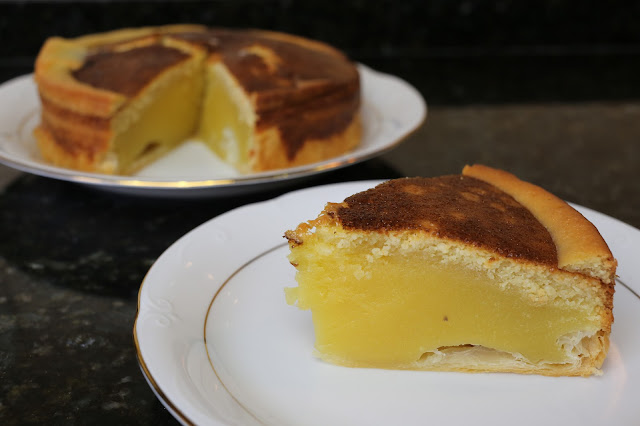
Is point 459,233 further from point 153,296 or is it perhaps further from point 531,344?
point 153,296

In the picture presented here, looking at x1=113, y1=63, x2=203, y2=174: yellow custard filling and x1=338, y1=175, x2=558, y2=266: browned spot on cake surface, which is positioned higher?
x1=338, y1=175, x2=558, y2=266: browned spot on cake surface

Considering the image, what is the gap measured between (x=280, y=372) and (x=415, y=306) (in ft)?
1.30

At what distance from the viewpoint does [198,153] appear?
11.0ft

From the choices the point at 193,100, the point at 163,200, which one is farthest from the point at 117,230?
the point at 193,100

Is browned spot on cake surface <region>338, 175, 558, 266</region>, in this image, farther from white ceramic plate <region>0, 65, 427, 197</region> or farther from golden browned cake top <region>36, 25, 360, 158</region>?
golden browned cake top <region>36, 25, 360, 158</region>

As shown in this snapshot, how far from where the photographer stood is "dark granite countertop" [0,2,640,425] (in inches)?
66.5

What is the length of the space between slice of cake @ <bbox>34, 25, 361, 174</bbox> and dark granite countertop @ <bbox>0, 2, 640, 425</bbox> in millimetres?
235

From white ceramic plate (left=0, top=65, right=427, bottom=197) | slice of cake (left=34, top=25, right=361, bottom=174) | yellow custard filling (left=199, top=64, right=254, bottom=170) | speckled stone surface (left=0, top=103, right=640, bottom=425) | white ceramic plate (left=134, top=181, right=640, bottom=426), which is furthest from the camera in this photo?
yellow custard filling (left=199, top=64, right=254, bottom=170)

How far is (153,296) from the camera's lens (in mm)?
1726

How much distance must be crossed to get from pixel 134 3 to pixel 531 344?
3.63 m

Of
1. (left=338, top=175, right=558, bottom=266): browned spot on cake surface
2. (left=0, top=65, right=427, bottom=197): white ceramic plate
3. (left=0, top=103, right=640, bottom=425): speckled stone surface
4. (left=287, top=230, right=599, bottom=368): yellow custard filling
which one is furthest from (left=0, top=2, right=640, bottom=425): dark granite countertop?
(left=338, top=175, right=558, bottom=266): browned spot on cake surface

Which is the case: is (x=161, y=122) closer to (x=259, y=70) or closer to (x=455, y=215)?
(x=259, y=70)

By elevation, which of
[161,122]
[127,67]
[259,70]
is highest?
[259,70]

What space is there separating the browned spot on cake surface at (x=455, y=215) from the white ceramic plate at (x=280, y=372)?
321 mm
